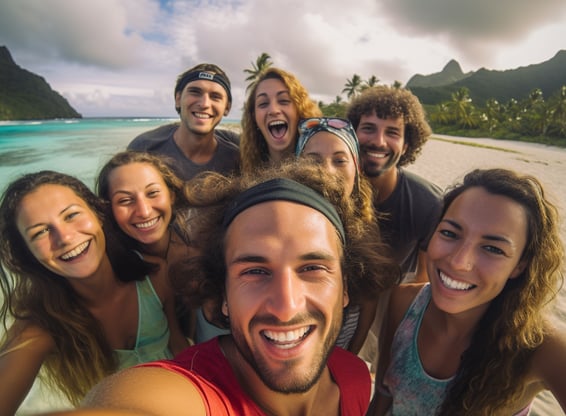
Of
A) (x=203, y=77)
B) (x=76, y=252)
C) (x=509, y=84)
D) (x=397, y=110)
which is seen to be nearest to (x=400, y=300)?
(x=397, y=110)

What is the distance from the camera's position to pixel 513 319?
1.97 m

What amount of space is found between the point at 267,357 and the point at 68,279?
204 centimetres

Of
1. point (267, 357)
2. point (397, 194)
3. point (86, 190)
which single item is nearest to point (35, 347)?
point (86, 190)

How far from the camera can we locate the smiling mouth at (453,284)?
2000 millimetres

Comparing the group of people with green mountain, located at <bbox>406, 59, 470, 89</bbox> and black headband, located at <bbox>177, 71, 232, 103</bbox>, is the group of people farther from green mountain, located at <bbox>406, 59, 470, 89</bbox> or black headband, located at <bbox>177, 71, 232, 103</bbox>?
green mountain, located at <bbox>406, 59, 470, 89</bbox>

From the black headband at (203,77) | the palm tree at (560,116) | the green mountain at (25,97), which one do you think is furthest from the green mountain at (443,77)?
the black headband at (203,77)

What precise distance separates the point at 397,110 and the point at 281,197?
254 cm

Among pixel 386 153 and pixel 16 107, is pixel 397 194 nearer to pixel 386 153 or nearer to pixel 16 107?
pixel 386 153

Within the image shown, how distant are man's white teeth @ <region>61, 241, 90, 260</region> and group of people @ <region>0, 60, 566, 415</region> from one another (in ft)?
0.04

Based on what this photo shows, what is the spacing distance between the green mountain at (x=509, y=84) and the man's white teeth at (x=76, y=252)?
109m

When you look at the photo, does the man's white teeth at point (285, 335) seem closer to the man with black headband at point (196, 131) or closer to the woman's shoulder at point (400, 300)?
the woman's shoulder at point (400, 300)

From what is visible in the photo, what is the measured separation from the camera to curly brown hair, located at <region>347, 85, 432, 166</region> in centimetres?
355

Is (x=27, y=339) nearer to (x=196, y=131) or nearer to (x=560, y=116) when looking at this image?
(x=196, y=131)

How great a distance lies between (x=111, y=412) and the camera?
3.39 feet
